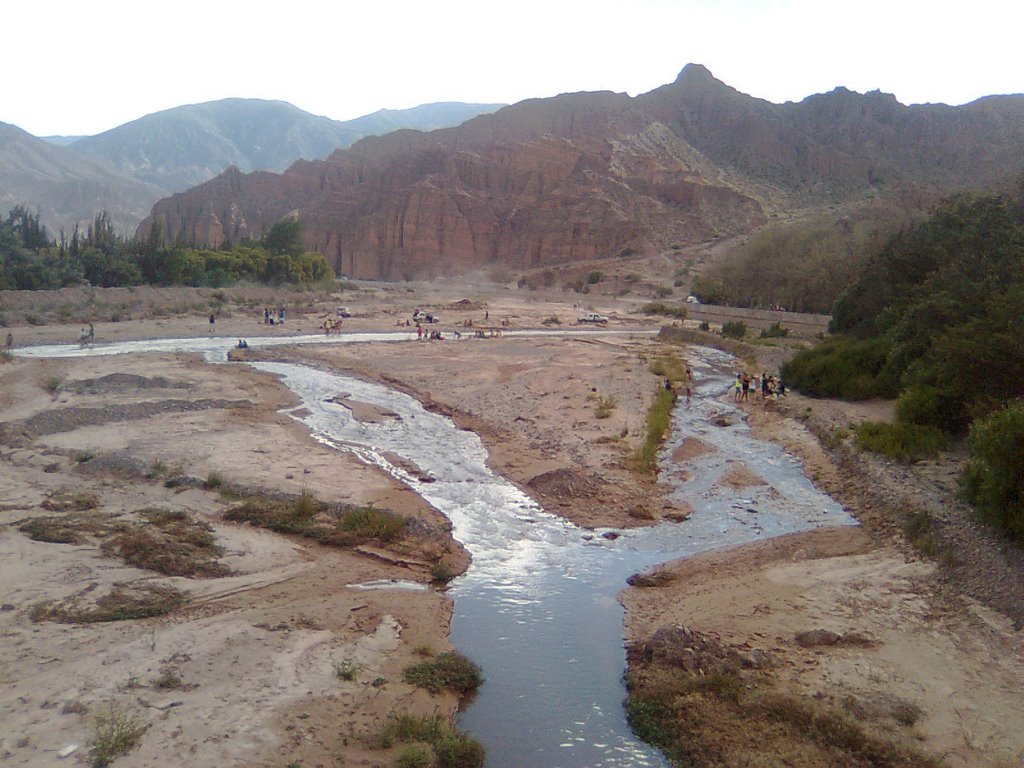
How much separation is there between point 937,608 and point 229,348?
39.4m

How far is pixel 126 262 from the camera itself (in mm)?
69125

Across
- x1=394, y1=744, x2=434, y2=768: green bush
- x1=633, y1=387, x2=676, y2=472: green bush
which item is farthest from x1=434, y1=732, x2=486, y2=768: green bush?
x1=633, y1=387, x2=676, y2=472: green bush

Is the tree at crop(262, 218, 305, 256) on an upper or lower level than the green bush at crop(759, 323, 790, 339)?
upper

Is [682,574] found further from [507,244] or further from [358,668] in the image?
[507,244]

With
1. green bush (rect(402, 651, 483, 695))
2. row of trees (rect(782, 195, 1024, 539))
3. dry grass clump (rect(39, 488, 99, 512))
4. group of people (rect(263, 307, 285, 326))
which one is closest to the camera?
green bush (rect(402, 651, 483, 695))

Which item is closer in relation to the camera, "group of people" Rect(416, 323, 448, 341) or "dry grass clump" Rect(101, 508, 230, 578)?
"dry grass clump" Rect(101, 508, 230, 578)

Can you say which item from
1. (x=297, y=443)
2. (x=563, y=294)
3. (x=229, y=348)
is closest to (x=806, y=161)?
(x=563, y=294)

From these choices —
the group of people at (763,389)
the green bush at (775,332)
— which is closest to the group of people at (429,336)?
the green bush at (775,332)

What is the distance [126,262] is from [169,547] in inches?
2496

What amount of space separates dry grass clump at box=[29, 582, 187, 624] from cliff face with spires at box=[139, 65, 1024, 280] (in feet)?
338

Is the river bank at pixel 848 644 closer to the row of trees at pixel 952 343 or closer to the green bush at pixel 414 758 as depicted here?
the row of trees at pixel 952 343

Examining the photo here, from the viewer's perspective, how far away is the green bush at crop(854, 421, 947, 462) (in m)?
19.9

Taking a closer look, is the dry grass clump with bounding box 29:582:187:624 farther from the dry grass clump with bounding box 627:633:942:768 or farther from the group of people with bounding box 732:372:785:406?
the group of people with bounding box 732:372:785:406

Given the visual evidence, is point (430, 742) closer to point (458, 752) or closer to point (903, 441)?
point (458, 752)
